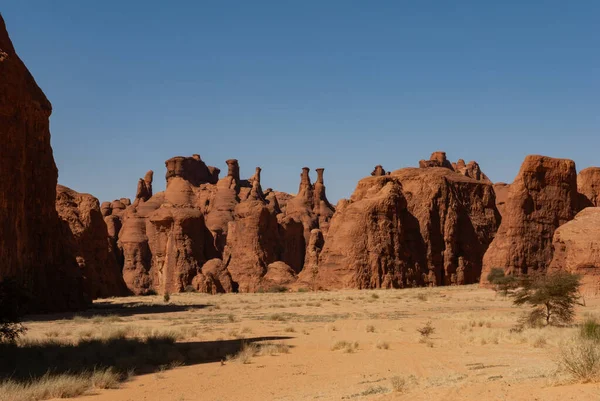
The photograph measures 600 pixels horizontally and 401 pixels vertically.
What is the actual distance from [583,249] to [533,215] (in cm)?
1101

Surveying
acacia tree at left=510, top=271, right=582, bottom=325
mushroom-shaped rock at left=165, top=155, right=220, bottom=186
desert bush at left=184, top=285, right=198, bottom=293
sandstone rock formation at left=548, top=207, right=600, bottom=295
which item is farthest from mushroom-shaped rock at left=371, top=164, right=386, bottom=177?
acacia tree at left=510, top=271, right=582, bottom=325

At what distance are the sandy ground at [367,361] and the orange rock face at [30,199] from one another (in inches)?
202

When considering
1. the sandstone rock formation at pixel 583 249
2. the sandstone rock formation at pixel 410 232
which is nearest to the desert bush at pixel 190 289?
the sandstone rock formation at pixel 410 232

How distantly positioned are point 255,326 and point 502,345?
10.9m

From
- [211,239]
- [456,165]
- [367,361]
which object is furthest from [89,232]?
[456,165]

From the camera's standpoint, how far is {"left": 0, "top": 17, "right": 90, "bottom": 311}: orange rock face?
3061cm

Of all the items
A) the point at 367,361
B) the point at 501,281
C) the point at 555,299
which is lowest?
the point at 367,361

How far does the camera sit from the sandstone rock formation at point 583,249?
34156 mm

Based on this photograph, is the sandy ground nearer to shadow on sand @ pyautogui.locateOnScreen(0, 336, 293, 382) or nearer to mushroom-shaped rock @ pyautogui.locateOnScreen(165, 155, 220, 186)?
shadow on sand @ pyautogui.locateOnScreen(0, 336, 293, 382)

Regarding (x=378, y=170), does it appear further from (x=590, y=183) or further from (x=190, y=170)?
Result: (x=590, y=183)

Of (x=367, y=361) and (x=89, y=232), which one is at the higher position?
(x=89, y=232)

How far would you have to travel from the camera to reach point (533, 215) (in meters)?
45.5

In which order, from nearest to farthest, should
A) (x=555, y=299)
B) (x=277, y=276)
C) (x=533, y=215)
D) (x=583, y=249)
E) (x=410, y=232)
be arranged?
(x=555, y=299) < (x=583, y=249) < (x=533, y=215) < (x=410, y=232) < (x=277, y=276)

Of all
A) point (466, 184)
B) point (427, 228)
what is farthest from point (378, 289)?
point (466, 184)
